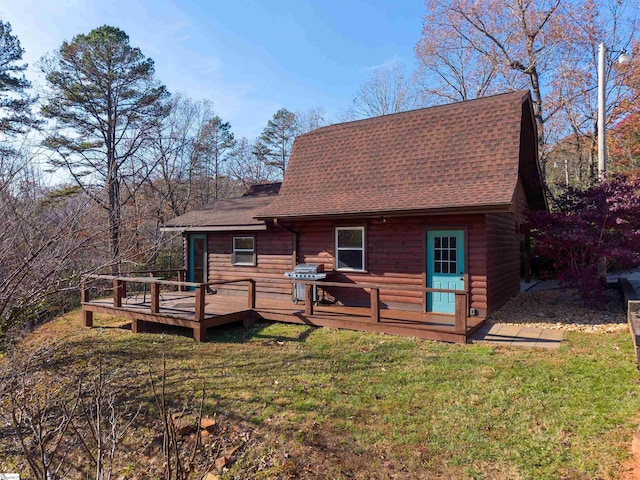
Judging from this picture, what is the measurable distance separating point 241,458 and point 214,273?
8.67m

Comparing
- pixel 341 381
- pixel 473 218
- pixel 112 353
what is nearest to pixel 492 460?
pixel 341 381

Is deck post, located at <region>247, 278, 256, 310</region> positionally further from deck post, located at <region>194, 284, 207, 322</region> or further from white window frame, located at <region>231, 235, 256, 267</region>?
white window frame, located at <region>231, 235, 256, 267</region>

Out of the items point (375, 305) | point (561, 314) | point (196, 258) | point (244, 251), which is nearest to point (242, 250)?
point (244, 251)

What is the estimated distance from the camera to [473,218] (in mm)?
7855

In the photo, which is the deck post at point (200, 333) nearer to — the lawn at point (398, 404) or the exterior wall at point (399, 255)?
the lawn at point (398, 404)

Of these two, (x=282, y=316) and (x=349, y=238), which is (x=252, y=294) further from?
(x=349, y=238)

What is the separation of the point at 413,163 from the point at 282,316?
16.0ft

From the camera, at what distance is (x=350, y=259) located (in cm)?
941

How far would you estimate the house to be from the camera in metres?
7.90

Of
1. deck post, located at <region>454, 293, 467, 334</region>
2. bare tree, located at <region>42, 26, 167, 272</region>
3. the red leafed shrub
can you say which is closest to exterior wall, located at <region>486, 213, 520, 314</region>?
the red leafed shrub

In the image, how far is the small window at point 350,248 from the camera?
927 centimetres

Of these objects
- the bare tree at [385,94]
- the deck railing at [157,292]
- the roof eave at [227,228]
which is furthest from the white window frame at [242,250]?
the bare tree at [385,94]

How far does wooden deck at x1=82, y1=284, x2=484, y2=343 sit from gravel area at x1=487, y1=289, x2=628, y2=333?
116cm

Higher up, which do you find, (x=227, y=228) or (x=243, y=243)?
(x=227, y=228)
